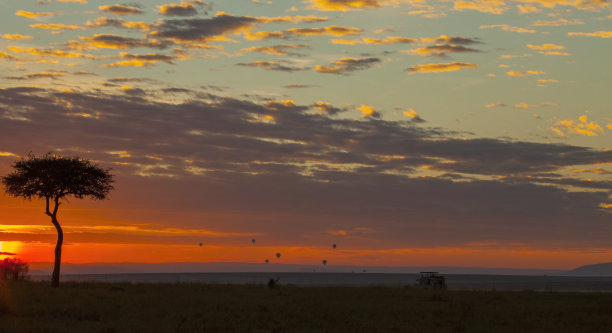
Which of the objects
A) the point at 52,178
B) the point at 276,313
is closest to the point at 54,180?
the point at 52,178

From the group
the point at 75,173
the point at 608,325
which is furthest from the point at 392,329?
the point at 75,173

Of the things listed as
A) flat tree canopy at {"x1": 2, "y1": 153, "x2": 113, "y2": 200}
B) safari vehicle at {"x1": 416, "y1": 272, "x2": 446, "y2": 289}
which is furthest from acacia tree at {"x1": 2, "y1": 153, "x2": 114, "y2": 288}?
safari vehicle at {"x1": 416, "y1": 272, "x2": 446, "y2": 289}

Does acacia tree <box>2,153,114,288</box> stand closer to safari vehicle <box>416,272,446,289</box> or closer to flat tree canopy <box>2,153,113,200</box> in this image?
flat tree canopy <box>2,153,113,200</box>

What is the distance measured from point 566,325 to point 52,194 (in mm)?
47346

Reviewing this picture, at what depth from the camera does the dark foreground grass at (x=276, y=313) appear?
120 feet

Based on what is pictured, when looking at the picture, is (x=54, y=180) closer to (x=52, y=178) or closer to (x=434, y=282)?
(x=52, y=178)

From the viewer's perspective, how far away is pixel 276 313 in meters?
43.1

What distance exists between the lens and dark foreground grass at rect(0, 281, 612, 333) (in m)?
36.6

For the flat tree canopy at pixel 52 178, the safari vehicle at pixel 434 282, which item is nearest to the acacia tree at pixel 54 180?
the flat tree canopy at pixel 52 178

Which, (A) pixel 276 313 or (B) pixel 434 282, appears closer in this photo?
(A) pixel 276 313

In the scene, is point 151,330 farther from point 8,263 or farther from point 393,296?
point 8,263

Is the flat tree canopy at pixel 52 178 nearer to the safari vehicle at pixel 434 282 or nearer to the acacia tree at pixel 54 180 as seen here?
the acacia tree at pixel 54 180

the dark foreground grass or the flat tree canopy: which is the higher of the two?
the flat tree canopy

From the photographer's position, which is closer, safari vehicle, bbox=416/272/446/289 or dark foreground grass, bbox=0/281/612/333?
dark foreground grass, bbox=0/281/612/333
